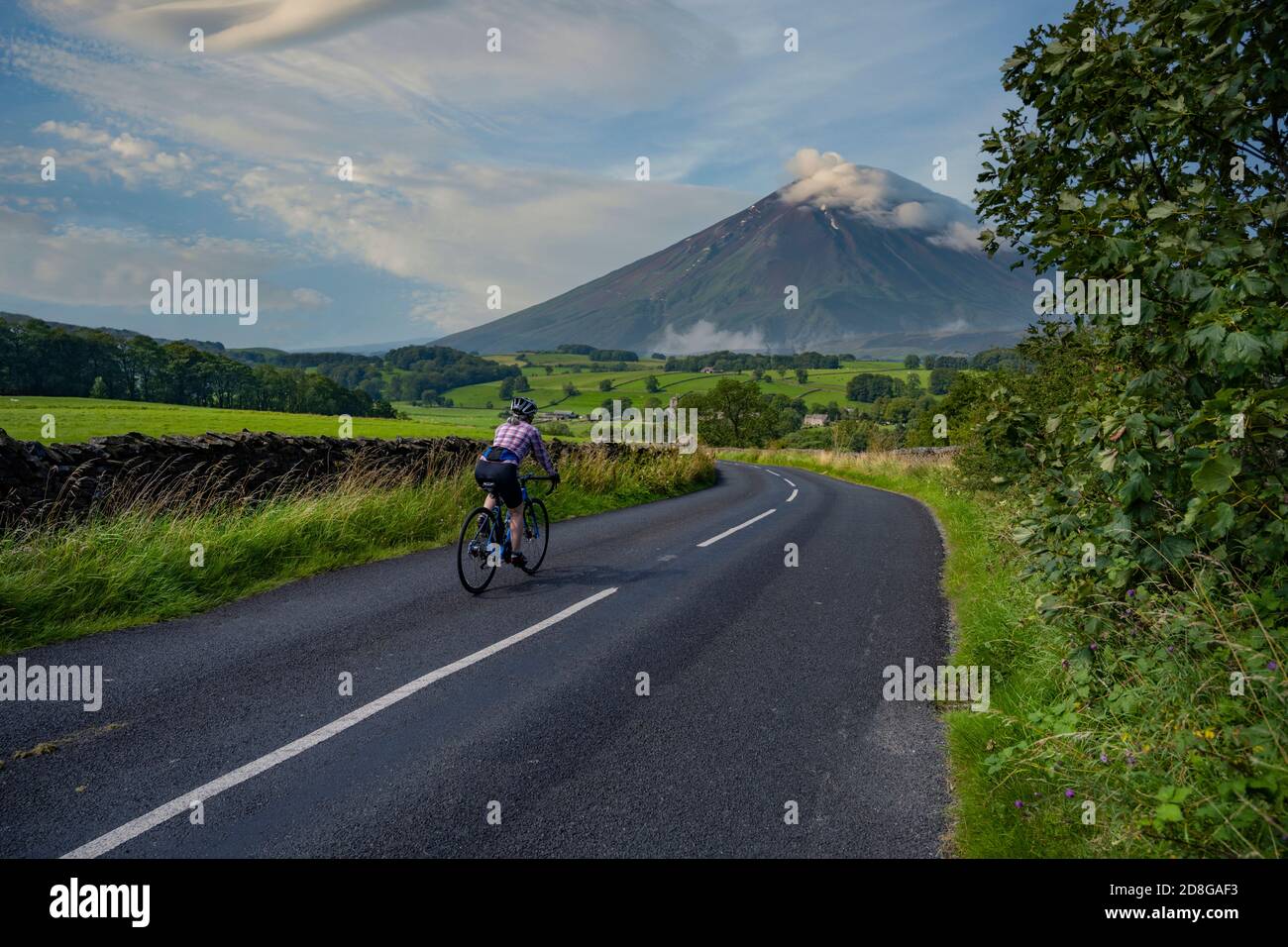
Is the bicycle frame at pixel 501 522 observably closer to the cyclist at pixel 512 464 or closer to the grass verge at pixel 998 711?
the cyclist at pixel 512 464

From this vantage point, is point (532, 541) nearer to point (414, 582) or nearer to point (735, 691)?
point (414, 582)

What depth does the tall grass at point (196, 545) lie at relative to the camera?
21.5 ft

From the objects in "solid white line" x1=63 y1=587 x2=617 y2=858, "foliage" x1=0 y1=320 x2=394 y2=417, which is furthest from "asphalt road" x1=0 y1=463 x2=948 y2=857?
"foliage" x1=0 y1=320 x2=394 y2=417

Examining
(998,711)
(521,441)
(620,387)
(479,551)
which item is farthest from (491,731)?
(620,387)

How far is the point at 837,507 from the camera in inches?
758

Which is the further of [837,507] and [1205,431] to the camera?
[837,507]

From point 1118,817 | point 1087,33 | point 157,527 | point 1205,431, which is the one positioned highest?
point 1087,33

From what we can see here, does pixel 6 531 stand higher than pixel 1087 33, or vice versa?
pixel 1087 33

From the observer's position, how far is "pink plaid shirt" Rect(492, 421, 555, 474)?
27.9 ft

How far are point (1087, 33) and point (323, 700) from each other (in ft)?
21.3

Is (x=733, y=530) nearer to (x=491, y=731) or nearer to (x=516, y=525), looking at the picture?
(x=516, y=525)
